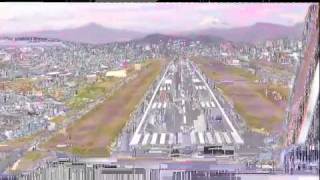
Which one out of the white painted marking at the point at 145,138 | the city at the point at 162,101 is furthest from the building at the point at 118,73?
the white painted marking at the point at 145,138

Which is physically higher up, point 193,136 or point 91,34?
point 91,34

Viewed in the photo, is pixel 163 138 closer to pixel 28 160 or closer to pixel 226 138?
pixel 226 138

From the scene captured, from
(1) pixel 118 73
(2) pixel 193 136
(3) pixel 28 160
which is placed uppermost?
(1) pixel 118 73

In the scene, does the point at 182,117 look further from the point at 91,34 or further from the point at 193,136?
the point at 91,34

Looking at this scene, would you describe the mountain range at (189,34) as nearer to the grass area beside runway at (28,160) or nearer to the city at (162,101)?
the city at (162,101)


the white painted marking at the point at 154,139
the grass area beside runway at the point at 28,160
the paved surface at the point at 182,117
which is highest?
the paved surface at the point at 182,117

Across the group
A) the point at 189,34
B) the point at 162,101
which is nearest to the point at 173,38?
the point at 189,34

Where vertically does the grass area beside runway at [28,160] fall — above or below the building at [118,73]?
below
